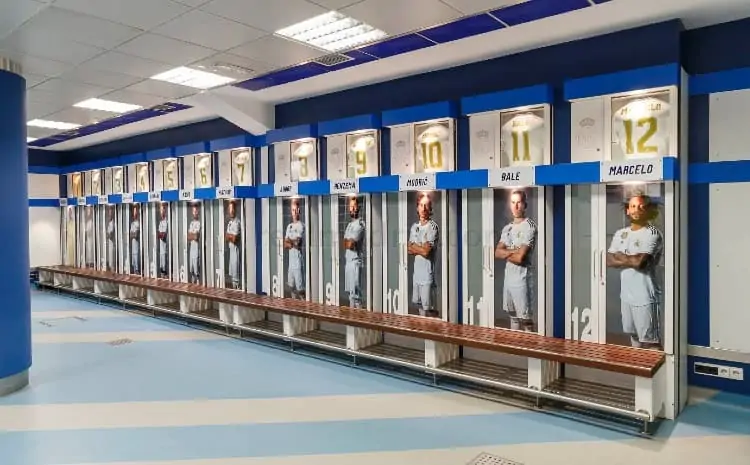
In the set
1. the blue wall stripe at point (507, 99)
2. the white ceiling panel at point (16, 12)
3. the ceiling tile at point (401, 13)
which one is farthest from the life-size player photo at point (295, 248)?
the white ceiling panel at point (16, 12)

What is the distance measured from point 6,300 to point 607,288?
5.09 m

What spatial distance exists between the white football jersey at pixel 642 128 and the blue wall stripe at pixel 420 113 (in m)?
1.50

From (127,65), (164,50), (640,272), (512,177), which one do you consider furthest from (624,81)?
Answer: (127,65)

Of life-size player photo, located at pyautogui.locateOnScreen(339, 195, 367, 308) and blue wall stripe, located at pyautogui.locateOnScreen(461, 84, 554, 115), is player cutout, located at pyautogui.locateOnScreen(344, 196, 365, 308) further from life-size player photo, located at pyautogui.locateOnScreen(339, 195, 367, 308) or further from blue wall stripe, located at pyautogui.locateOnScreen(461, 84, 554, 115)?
blue wall stripe, located at pyautogui.locateOnScreen(461, 84, 554, 115)

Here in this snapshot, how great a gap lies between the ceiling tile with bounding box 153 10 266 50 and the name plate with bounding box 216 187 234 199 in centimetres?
300

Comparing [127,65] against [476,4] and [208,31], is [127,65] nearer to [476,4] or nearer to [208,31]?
[208,31]

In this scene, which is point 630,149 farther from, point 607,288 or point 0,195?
point 0,195

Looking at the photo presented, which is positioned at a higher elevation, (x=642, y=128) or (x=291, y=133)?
(x=291, y=133)

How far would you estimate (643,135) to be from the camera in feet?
13.0

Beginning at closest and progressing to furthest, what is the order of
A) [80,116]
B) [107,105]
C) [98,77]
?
[98,77] < [107,105] < [80,116]

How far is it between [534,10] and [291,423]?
3.55 meters

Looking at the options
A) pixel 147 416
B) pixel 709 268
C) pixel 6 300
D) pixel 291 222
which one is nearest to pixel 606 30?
pixel 709 268

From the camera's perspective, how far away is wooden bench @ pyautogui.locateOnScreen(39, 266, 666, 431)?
3646mm

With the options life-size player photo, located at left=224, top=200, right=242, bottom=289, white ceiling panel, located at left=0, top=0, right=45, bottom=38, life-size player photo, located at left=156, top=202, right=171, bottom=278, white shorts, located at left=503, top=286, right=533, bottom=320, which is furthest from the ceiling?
life-size player photo, located at left=156, top=202, right=171, bottom=278
